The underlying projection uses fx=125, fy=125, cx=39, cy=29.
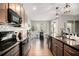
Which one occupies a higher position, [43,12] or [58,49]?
[43,12]

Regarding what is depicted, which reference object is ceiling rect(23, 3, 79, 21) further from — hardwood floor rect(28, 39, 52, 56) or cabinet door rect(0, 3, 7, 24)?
cabinet door rect(0, 3, 7, 24)

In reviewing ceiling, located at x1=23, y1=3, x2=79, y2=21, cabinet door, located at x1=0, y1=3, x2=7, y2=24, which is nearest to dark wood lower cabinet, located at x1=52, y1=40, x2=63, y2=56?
ceiling, located at x1=23, y1=3, x2=79, y2=21

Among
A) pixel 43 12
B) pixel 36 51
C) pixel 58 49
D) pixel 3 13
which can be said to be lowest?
pixel 36 51

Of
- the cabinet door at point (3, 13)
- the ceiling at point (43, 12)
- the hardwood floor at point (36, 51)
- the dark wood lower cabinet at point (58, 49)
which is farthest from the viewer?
the hardwood floor at point (36, 51)

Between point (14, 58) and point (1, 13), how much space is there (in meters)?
0.89

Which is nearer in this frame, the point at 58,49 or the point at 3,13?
the point at 3,13

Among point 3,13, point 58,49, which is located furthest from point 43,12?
point 3,13

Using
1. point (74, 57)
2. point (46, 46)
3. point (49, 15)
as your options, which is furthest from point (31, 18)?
point (46, 46)

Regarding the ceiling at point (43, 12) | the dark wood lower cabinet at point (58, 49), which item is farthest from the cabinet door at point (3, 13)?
the dark wood lower cabinet at point (58, 49)

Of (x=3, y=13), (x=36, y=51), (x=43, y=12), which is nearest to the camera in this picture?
(x=3, y=13)

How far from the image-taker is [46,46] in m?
6.22

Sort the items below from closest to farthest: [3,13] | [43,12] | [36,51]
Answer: [3,13]
[43,12]
[36,51]

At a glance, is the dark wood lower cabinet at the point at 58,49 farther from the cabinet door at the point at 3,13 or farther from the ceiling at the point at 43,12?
the cabinet door at the point at 3,13

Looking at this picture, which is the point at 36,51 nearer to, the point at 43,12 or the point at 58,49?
the point at 58,49
